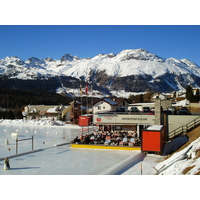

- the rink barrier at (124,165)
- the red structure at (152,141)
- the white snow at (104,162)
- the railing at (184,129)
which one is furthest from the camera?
the railing at (184,129)

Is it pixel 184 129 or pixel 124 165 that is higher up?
pixel 184 129

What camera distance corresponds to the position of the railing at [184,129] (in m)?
23.3

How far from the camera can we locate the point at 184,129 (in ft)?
76.9

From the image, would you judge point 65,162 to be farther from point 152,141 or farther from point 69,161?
point 152,141

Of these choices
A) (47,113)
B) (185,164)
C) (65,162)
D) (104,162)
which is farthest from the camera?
(47,113)

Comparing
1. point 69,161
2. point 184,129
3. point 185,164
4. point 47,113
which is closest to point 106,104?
point 47,113

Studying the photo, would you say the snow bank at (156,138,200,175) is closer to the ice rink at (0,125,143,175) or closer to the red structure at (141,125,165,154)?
the ice rink at (0,125,143,175)

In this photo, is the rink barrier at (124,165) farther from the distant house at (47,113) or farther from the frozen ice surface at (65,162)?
the distant house at (47,113)

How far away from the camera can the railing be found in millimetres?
23266

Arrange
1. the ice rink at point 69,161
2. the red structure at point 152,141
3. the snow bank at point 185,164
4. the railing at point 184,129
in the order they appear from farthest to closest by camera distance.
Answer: the railing at point 184,129 → the red structure at point 152,141 → the ice rink at point 69,161 → the snow bank at point 185,164

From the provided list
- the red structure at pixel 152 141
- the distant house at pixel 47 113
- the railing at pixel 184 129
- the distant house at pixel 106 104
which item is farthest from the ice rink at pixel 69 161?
the distant house at pixel 47 113

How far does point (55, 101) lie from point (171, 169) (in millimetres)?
124672

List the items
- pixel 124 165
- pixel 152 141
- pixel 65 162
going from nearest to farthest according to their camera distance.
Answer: pixel 124 165 < pixel 65 162 < pixel 152 141

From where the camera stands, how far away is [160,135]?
736 inches
